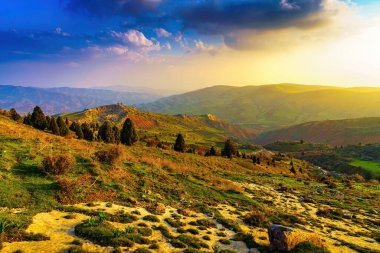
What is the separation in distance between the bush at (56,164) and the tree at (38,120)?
46.7 metres

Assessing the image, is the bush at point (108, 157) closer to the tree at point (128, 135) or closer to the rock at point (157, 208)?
the rock at point (157, 208)

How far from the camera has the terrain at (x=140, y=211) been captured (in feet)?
53.9

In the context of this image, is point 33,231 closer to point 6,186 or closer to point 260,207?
point 6,186

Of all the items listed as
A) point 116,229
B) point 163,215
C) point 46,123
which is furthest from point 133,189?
point 46,123

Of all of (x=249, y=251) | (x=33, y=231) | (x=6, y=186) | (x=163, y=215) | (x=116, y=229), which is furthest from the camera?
(x=163, y=215)

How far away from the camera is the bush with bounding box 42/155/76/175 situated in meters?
25.5

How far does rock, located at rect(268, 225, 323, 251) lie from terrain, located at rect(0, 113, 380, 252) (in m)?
0.90

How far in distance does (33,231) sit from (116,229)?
5.03 meters

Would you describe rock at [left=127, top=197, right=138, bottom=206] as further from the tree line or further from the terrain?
the tree line

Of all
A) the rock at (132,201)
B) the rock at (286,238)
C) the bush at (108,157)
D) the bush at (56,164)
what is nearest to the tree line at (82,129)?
the bush at (108,157)

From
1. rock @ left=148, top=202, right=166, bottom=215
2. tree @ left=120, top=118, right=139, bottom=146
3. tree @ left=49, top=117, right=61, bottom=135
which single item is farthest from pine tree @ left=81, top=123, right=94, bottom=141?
rock @ left=148, top=202, right=166, bottom=215

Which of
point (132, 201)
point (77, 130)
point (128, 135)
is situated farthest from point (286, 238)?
point (77, 130)

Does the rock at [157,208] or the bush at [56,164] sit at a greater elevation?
the bush at [56,164]

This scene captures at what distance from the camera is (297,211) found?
32.6 m
